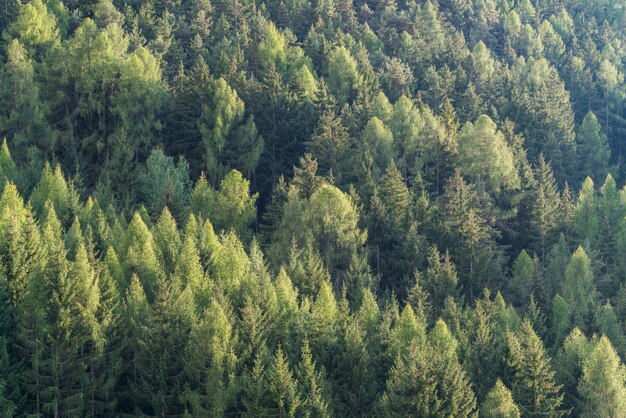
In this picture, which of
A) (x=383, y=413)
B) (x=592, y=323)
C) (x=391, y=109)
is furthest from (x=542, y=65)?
(x=383, y=413)

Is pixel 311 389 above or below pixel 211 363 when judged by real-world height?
above

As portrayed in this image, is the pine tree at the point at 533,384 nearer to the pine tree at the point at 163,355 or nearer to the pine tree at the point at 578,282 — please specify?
the pine tree at the point at 578,282

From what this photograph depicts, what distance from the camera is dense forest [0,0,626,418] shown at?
201 ft

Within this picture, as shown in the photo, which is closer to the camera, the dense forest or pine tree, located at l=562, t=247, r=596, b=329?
the dense forest

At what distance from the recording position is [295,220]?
86.4 m

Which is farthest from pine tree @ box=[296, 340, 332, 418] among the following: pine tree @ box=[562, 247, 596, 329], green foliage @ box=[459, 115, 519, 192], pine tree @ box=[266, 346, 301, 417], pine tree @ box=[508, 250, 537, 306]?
green foliage @ box=[459, 115, 519, 192]

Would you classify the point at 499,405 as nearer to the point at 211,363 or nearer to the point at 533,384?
the point at 533,384

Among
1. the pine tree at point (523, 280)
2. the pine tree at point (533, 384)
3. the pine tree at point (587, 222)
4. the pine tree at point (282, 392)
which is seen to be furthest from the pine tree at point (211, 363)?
the pine tree at point (587, 222)

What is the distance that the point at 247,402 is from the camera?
59125mm

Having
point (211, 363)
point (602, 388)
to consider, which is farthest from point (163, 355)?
point (602, 388)

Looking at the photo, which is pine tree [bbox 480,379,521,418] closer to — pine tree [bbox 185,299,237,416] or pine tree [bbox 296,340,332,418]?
pine tree [bbox 296,340,332,418]

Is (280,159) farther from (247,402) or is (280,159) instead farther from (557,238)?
(247,402)

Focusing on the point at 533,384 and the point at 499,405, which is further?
the point at 533,384

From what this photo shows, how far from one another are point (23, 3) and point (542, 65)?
79385 mm
